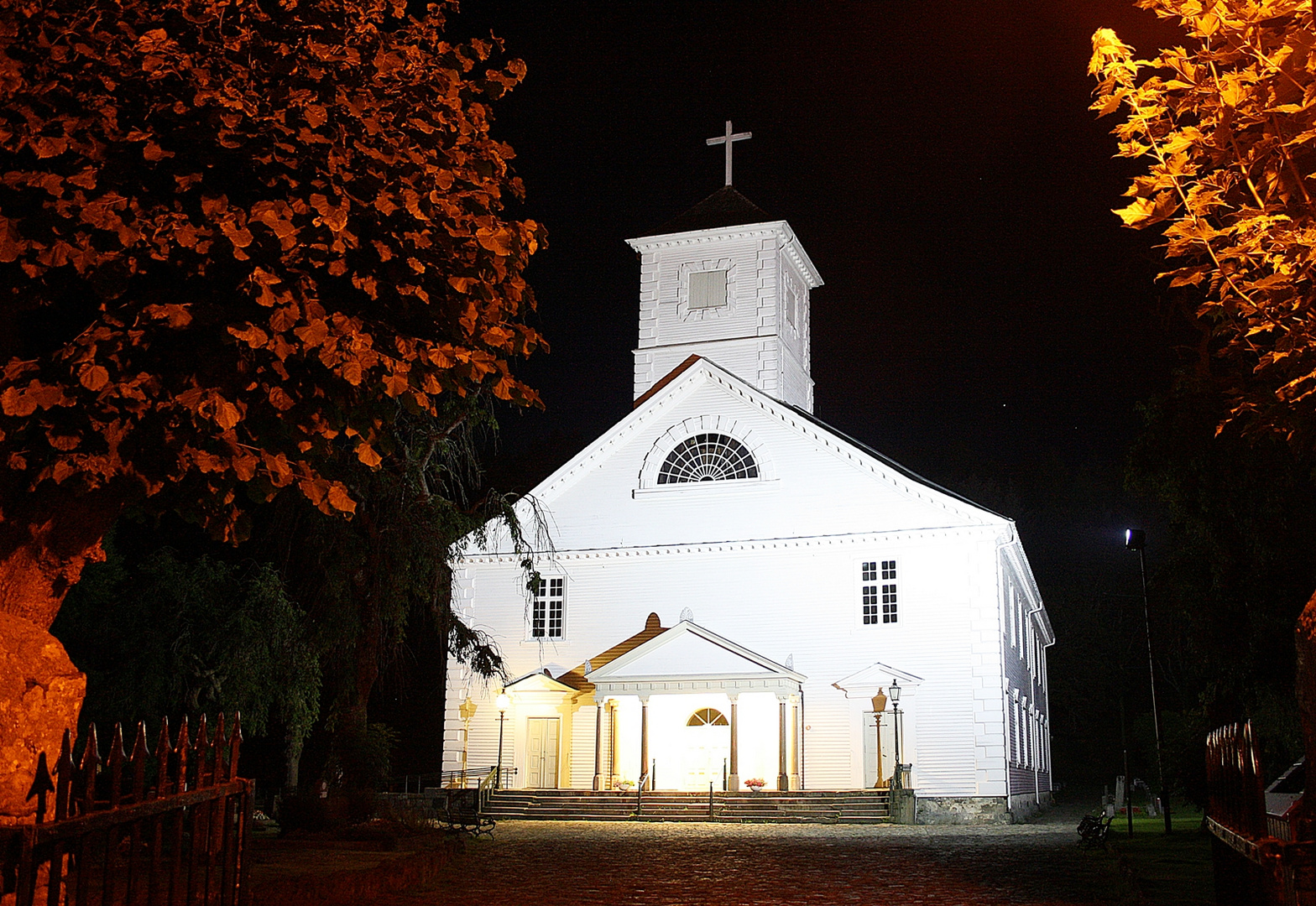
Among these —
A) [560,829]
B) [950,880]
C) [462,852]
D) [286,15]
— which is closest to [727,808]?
[560,829]

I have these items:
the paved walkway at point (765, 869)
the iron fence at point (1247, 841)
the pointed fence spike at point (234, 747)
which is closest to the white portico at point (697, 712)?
the paved walkway at point (765, 869)

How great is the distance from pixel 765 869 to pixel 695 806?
13.3m

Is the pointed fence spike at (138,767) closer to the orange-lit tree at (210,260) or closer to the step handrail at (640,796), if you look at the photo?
the orange-lit tree at (210,260)

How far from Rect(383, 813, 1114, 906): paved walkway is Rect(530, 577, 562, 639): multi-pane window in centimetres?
940

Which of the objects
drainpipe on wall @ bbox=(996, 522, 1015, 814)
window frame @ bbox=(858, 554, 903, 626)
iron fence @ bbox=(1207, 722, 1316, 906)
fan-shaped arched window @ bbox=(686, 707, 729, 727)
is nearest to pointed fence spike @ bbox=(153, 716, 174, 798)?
iron fence @ bbox=(1207, 722, 1316, 906)

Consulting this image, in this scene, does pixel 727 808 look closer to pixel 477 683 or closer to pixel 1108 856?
pixel 477 683

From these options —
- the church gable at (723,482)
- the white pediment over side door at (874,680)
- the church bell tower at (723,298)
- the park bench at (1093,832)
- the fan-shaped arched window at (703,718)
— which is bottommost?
the park bench at (1093,832)

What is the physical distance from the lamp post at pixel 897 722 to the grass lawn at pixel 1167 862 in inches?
188

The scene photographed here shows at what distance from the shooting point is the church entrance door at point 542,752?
33.4 m

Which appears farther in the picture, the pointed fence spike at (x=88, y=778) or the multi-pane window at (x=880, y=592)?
the multi-pane window at (x=880, y=592)

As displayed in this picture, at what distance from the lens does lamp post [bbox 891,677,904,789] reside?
28.7 m

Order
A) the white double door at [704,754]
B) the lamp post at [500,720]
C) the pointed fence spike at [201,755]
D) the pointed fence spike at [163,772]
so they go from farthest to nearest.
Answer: the white double door at [704,754], the lamp post at [500,720], the pointed fence spike at [201,755], the pointed fence spike at [163,772]

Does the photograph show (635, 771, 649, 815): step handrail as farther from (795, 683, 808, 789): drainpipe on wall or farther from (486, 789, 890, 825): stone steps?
(795, 683, 808, 789): drainpipe on wall

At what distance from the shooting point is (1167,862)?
18141mm
